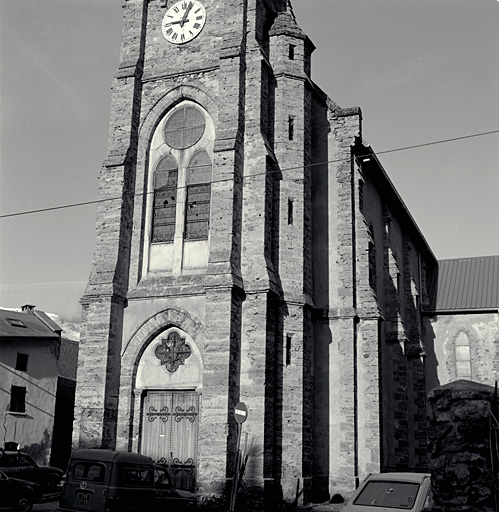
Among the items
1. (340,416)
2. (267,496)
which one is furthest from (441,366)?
(267,496)

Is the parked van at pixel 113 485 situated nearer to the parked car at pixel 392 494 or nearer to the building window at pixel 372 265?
the parked car at pixel 392 494

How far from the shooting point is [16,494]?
16031mm

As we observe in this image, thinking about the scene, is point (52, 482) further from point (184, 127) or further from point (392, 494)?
point (392, 494)

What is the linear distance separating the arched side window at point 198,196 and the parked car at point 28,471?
8.18 meters

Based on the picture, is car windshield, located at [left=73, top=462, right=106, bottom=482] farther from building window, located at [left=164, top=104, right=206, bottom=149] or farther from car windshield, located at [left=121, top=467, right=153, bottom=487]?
building window, located at [left=164, top=104, right=206, bottom=149]

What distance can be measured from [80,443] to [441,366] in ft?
70.2

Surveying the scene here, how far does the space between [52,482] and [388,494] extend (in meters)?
12.4

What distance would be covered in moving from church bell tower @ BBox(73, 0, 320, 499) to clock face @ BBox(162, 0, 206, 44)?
44 millimetres

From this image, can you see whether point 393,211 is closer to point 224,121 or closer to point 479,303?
point 479,303

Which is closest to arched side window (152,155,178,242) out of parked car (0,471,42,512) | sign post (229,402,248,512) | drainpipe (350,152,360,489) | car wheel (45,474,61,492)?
drainpipe (350,152,360,489)

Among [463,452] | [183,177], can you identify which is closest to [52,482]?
[183,177]

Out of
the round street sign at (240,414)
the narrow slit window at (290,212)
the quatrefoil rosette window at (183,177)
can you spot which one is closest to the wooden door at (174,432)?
the round street sign at (240,414)

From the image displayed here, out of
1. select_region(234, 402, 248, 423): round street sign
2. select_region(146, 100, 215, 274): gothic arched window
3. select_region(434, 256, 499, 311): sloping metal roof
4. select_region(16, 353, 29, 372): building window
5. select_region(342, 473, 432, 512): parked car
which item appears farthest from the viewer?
select_region(434, 256, 499, 311): sloping metal roof

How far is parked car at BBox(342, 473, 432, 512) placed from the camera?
9.77 meters
